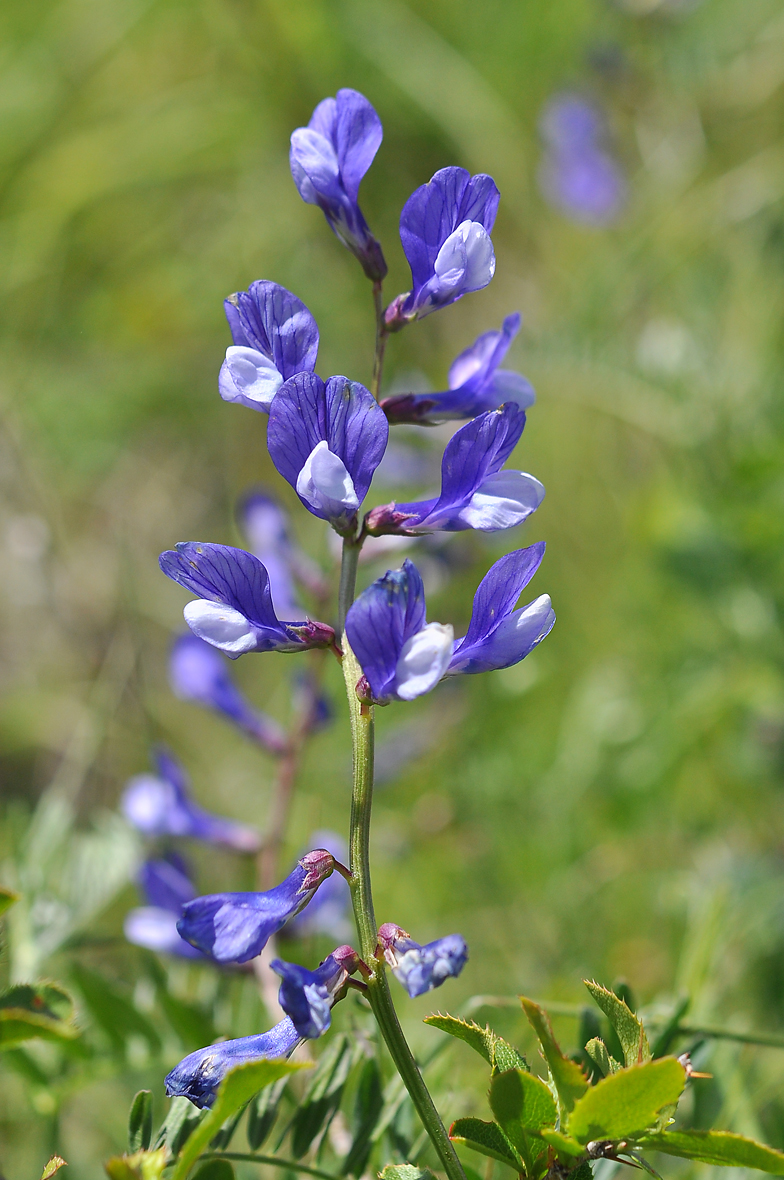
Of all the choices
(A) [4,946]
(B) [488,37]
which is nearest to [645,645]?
(A) [4,946]

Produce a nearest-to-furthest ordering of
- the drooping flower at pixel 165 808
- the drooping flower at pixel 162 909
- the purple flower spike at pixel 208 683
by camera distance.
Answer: the drooping flower at pixel 162 909 → the drooping flower at pixel 165 808 → the purple flower spike at pixel 208 683

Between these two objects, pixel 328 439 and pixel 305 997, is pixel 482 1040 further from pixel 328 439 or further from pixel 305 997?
pixel 328 439

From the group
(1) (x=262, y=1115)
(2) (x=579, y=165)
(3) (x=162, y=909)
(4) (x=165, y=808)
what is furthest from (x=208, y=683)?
(2) (x=579, y=165)

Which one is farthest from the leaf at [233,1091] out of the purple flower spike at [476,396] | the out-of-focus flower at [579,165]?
the out-of-focus flower at [579,165]

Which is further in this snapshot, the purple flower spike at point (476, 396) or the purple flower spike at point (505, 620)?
the purple flower spike at point (476, 396)

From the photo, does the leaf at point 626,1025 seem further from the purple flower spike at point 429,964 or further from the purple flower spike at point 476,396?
the purple flower spike at point 476,396

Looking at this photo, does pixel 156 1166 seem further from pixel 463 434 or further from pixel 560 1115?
pixel 463 434
